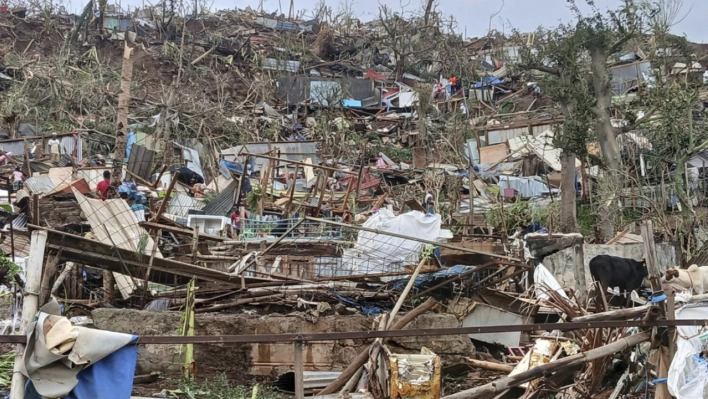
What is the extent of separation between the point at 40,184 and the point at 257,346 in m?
8.04

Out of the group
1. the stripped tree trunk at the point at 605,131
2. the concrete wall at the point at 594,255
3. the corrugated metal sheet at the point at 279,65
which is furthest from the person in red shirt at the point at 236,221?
the corrugated metal sheet at the point at 279,65

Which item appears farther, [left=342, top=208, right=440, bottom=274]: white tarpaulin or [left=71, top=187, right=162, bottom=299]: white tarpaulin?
[left=342, top=208, right=440, bottom=274]: white tarpaulin

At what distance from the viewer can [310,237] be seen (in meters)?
9.40

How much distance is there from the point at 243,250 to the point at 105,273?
5.80 ft

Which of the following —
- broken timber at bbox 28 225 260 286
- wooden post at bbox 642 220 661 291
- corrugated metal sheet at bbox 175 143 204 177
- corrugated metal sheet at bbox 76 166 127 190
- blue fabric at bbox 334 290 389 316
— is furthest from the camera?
corrugated metal sheet at bbox 175 143 204 177

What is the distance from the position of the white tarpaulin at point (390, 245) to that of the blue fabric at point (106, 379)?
5.39 m

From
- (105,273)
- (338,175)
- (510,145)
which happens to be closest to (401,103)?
(510,145)

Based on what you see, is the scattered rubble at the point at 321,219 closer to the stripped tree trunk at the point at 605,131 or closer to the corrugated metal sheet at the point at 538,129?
the corrugated metal sheet at the point at 538,129

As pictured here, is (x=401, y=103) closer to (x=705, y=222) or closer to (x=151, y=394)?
(x=705, y=222)

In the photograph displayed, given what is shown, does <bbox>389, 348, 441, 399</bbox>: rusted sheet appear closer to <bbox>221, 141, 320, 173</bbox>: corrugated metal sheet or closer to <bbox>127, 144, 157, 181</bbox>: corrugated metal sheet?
<bbox>127, 144, 157, 181</bbox>: corrugated metal sheet

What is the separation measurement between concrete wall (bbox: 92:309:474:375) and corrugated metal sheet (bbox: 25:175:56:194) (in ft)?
22.5

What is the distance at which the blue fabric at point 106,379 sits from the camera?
322 cm

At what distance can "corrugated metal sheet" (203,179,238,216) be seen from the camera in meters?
13.4

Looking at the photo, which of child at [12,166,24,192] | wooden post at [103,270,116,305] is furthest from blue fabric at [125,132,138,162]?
wooden post at [103,270,116,305]
